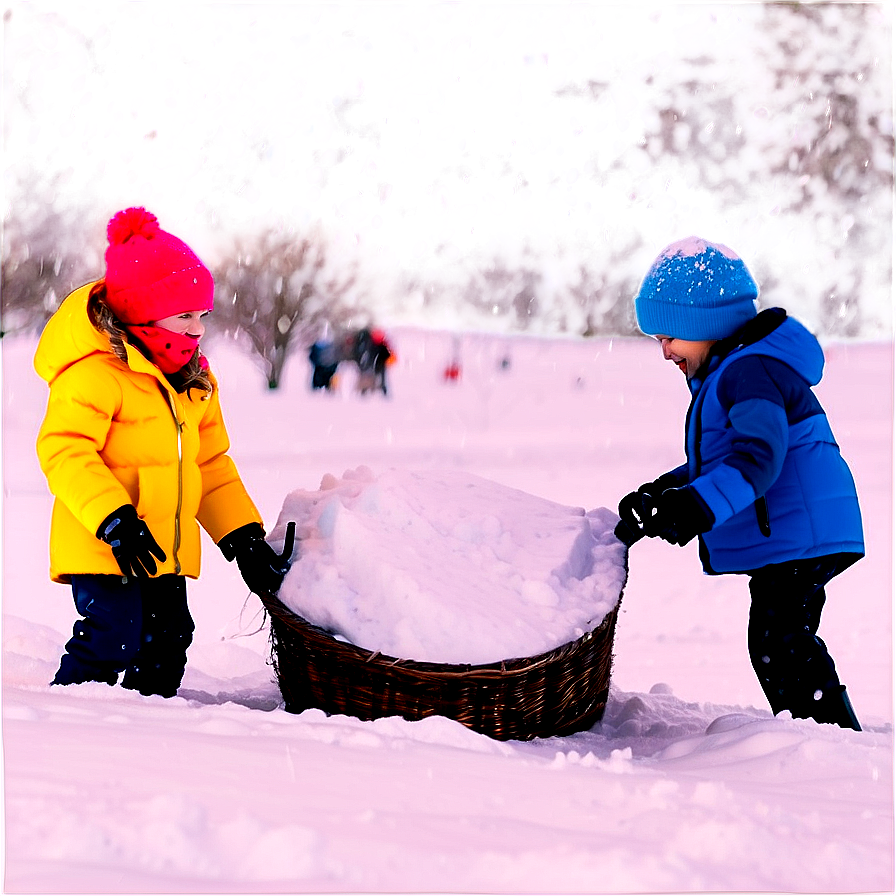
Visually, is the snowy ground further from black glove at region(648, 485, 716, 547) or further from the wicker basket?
black glove at region(648, 485, 716, 547)

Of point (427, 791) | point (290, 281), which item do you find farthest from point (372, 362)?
point (427, 791)

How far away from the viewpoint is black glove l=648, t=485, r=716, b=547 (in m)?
2.21

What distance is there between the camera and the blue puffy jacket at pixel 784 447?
233 centimetres

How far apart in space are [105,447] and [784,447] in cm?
154

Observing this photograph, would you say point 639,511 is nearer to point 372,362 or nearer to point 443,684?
point 443,684

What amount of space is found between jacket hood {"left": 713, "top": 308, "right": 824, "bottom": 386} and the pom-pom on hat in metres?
1.27

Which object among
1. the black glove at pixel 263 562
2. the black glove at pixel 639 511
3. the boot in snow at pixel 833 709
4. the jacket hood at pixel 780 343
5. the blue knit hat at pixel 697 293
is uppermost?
the blue knit hat at pixel 697 293

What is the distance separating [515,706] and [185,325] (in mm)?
1165

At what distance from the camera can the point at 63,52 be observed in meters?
3.73

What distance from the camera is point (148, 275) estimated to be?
238 centimetres

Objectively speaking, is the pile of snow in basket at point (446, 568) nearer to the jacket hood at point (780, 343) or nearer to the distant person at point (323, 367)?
the jacket hood at point (780, 343)

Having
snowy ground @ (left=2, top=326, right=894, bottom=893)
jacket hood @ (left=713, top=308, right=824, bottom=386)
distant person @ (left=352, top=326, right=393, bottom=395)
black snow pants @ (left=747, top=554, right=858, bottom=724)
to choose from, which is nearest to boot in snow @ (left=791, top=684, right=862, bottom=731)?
black snow pants @ (left=747, top=554, right=858, bottom=724)

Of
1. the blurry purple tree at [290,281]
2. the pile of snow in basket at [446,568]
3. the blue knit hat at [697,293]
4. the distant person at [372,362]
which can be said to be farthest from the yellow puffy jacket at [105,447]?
the distant person at [372,362]

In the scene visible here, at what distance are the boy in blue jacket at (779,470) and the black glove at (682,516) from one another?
14mm
